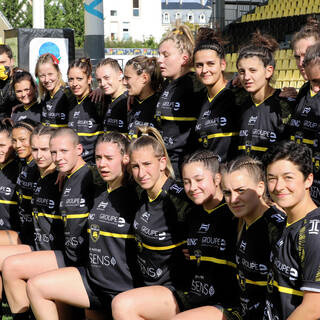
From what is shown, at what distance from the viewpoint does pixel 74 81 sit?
16.2 ft

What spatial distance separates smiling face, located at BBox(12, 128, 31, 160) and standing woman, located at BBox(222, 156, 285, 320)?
2349 mm

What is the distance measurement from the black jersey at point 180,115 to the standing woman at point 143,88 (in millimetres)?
253

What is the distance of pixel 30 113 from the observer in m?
5.58

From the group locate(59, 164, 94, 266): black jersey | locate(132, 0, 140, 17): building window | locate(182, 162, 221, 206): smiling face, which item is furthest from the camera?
locate(132, 0, 140, 17): building window

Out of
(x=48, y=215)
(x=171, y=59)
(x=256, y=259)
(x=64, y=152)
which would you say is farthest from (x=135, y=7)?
(x=256, y=259)

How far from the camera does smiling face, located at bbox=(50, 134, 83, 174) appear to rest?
13.4 ft

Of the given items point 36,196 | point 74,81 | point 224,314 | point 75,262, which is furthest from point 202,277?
point 74,81

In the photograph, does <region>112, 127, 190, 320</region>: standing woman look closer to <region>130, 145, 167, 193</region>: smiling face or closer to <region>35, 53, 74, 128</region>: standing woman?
<region>130, 145, 167, 193</region>: smiling face

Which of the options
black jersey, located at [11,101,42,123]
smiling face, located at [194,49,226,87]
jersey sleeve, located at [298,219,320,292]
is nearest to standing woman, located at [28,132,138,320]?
smiling face, located at [194,49,226,87]

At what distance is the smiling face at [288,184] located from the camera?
2607 mm

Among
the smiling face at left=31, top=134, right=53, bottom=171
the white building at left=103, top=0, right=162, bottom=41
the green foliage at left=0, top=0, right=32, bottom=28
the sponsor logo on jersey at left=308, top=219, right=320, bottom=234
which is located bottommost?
the sponsor logo on jersey at left=308, top=219, right=320, bottom=234

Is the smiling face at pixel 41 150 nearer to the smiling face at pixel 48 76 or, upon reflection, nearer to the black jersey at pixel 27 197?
the black jersey at pixel 27 197

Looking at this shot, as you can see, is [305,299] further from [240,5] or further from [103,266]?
[240,5]

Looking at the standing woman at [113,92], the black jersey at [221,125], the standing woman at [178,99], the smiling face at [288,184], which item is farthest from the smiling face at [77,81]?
the smiling face at [288,184]
